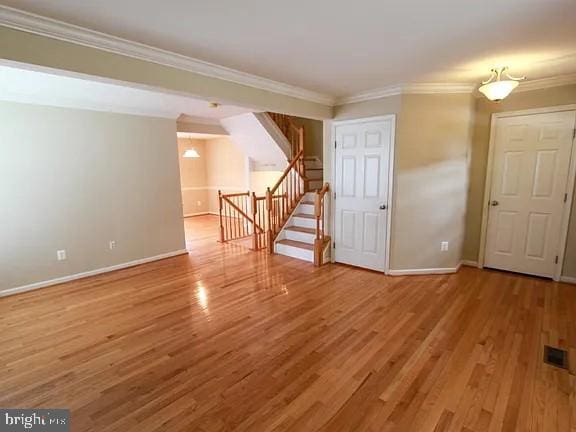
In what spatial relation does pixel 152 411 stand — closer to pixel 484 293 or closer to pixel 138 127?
pixel 484 293

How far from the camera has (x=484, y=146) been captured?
4.02 metres

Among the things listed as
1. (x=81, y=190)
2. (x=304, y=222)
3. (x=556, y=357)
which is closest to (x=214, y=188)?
(x=304, y=222)

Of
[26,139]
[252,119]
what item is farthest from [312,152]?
[26,139]

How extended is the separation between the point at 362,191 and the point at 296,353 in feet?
8.28

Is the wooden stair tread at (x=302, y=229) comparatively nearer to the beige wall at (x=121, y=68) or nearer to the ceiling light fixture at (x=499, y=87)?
the beige wall at (x=121, y=68)

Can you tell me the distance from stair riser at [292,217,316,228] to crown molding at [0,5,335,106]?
7.97 feet

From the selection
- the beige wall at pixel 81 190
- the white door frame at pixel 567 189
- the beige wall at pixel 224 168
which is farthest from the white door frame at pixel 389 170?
the beige wall at pixel 224 168

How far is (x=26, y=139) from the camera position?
3562mm

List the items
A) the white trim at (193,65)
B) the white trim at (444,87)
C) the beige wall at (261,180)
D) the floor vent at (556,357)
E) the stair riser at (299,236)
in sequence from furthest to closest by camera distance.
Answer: the beige wall at (261,180) → the stair riser at (299,236) → the white trim at (444,87) → the floor vent at (556,357) → the white trim at (193,65)

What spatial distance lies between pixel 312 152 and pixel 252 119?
6.16 feet

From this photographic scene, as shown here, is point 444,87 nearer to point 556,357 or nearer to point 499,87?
point 499,87

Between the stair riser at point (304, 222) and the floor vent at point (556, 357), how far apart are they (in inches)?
132

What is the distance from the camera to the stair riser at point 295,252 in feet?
15.3

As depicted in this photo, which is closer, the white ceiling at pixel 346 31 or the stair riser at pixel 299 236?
the white ceiling at pixel 346 31
